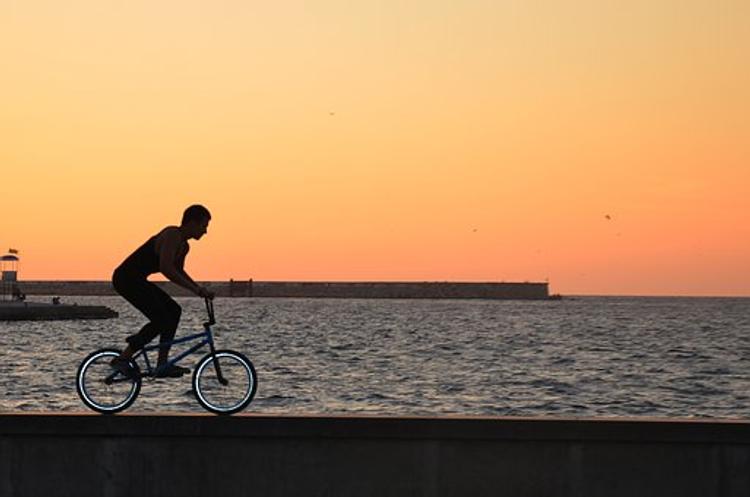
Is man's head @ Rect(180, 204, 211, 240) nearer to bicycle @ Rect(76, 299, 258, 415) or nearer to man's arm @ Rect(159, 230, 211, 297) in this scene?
man's arm @ Rect(159, 230, 211, 297)

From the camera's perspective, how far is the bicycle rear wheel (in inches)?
518

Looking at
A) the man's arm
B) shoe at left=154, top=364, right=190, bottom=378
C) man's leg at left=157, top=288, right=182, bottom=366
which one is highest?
the man's arm

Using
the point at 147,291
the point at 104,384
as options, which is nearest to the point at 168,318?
the point at 147,291

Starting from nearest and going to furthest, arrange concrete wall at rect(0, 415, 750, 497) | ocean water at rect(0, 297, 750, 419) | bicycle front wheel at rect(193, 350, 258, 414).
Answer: concrete wall at rect(0, 415, 750, 497) < bicycle front wheel at rect(193, 350, 258, 414) < ocean water at rect(0, 297, 750, 419)

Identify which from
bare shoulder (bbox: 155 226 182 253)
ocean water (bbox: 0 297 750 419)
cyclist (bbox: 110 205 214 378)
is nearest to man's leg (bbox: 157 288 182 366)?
cyclist (bbox: 110 205 214 378)

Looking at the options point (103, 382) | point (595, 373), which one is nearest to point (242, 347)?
point (595, 373)

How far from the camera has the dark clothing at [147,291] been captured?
12.9m

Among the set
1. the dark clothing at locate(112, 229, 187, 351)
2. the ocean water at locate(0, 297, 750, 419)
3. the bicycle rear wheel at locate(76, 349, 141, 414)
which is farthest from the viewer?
the ocean water at locate(0, 297, 750, 419)

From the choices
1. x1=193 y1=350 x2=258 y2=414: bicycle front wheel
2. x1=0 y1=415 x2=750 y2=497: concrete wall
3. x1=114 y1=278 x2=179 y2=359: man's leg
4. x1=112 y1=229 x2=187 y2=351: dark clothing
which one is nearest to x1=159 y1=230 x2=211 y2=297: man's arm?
x1=112 y1=229 x2=187 y2=351: dark clothing

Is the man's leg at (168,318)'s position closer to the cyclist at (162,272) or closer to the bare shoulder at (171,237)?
the cyclist at (162,272)

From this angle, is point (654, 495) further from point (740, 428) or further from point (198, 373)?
point (198, 373)

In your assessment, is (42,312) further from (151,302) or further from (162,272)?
(162,272)

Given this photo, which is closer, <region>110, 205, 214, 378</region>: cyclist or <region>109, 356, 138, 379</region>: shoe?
<region>110, 205, 214, 378</region>: cyclist

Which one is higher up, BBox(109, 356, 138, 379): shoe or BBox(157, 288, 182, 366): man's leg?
BBox(157, 288, 182, 366): man's leg
